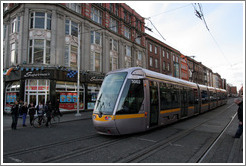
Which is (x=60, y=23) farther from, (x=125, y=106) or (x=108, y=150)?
(x=108, y=150)

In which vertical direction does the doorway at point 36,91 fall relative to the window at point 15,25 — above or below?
below

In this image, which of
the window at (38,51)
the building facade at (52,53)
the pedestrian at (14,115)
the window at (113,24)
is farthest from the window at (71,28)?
the pedestrian at (14,115)

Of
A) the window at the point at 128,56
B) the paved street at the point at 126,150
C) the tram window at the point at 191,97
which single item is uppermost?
the window at the point at 128,56

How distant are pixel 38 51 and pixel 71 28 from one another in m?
4.61

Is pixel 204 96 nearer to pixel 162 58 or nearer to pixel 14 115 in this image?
pixel 14 115

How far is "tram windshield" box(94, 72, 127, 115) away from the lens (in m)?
7.01

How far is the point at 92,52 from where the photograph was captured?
73.1 feet

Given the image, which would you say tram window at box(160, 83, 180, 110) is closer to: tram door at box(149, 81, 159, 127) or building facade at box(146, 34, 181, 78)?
tram door at box(149, 81, 159, 127)

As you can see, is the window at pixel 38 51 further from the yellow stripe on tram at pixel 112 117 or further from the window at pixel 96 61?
the yellow stripe on tram at pixel 112 117

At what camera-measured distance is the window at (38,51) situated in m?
17.6

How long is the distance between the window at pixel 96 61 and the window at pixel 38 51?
5909mm

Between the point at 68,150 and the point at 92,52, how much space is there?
58.6 feet

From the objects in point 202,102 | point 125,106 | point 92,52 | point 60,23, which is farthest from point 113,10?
point 125,106

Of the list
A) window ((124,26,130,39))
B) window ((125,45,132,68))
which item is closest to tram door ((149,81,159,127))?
window ((125,45,132,68))
